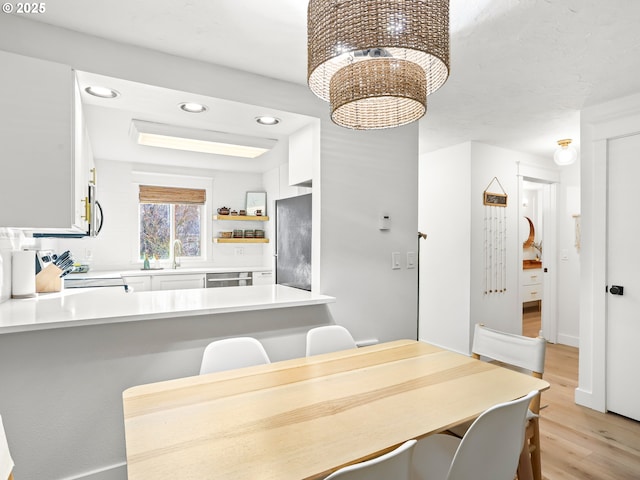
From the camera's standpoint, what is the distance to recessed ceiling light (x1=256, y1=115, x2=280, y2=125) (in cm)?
257

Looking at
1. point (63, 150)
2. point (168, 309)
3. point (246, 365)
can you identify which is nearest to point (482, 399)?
point (246, 365)

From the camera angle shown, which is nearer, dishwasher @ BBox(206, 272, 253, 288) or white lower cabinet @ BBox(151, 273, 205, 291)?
white lower cabinet @ BBox(151, 273, 205, 291)

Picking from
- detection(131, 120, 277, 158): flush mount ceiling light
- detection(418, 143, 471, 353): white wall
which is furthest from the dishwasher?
detection(418, 143, 471, 353): white wall

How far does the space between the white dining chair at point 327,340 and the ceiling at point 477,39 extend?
1.56 meters

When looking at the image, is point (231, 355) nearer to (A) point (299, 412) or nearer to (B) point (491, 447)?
(A) point (299, 412)

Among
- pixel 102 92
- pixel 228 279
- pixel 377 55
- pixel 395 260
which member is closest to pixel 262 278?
pixel 228 279

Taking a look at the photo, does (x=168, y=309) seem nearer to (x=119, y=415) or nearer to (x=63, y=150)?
(x=119, y=415)

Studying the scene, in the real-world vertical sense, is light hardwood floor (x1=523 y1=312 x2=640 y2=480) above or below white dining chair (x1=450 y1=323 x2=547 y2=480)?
below

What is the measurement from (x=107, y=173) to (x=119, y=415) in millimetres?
3497

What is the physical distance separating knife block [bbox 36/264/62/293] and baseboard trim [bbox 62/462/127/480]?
131 cm

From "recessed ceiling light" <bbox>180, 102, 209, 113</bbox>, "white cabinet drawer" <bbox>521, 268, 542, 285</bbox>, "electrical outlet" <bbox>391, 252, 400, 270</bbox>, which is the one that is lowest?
"white cabinet drawer" <bbox>521, 268, 542, 285</bbox>

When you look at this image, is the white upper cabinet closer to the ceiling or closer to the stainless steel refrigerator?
the ceiling

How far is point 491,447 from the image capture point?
112 cm

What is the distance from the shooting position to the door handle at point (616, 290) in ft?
8.73
